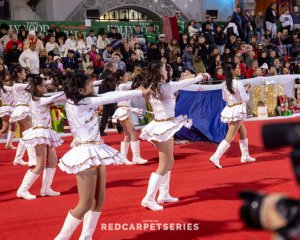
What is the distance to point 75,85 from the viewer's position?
4047 millimetres

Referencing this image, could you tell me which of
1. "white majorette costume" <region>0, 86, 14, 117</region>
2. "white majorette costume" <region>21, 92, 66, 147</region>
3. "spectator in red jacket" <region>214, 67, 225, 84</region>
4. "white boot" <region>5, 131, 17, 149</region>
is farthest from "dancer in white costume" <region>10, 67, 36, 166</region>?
"spectator in red jacket" <region>214, 67, 225, 84</region>

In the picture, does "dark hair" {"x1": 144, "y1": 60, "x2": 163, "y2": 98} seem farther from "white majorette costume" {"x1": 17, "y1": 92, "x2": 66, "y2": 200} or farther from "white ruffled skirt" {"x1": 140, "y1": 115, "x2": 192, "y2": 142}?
"white majorette costume" {"x1": 17, "y1": 92, "x2": 66, "y2": 200}

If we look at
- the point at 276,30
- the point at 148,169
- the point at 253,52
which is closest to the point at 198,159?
Answer: the point at 148,169

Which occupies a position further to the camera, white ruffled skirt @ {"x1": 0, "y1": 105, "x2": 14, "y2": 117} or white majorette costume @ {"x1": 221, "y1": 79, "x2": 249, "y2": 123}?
white ruffled skirt @ {"x1": 0, "y1": 105, "x2": 14, "y2": 117}

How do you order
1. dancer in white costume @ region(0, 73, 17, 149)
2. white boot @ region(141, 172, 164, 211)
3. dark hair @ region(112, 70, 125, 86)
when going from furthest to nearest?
dancer in white costume @ region(0, 73, 17, 149)
dark hair @ region(112, 70, 125, 86)
white boot @ region(141, 172, 164, 211)

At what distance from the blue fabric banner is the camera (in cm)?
737

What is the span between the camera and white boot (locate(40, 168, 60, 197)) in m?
5.74

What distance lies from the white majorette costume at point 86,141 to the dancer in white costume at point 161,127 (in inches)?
37.1

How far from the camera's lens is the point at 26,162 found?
792 centimetres

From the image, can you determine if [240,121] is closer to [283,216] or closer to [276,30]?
[283,216]

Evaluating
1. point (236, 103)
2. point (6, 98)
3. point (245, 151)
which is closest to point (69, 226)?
point (236, 103)

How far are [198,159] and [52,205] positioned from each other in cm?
293

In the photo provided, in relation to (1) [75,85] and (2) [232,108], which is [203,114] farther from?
(1) [75,85]

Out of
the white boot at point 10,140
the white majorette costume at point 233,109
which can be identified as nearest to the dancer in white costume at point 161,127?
the white majorette costume at point 233,109
